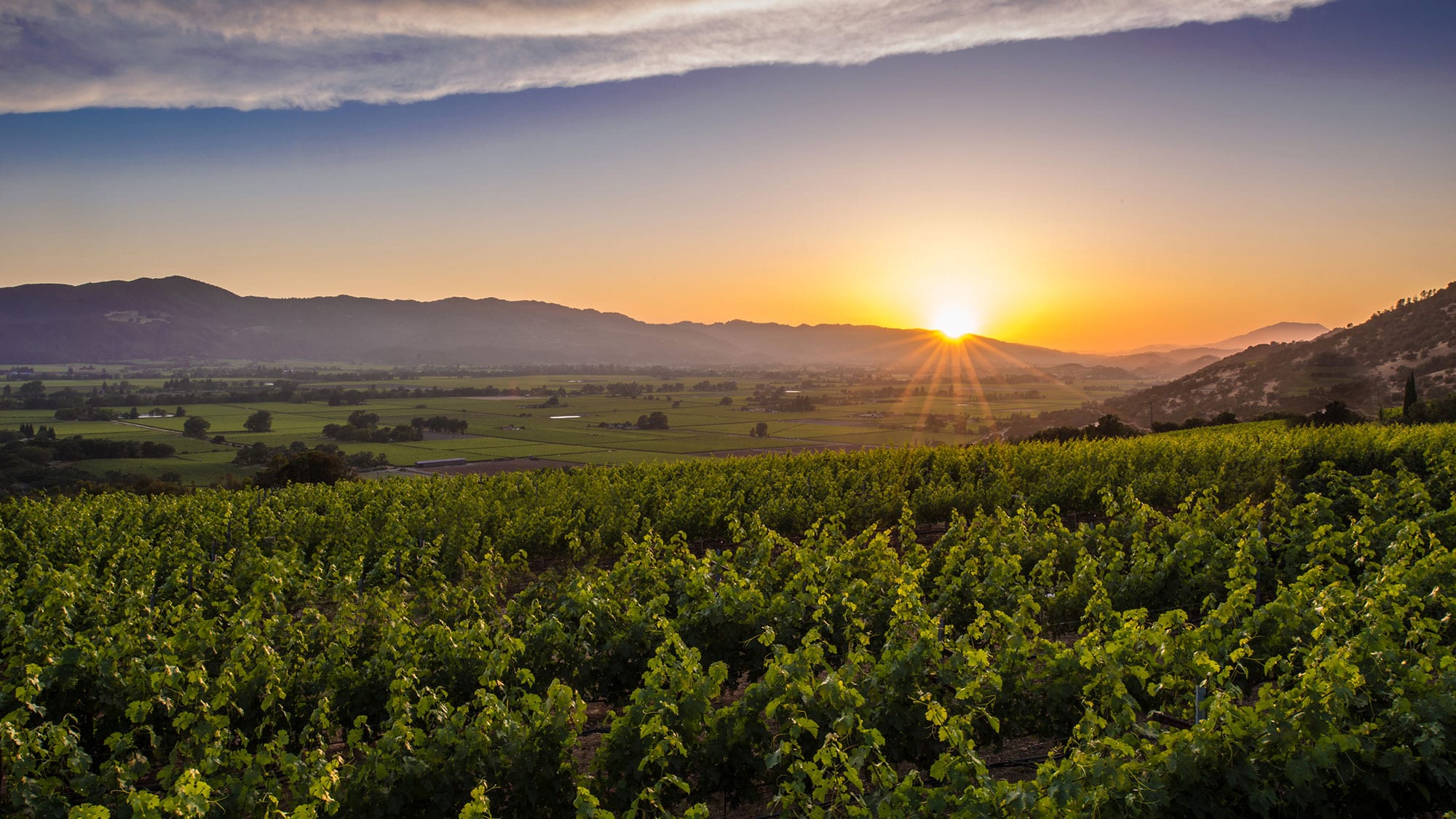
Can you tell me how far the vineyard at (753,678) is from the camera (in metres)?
5.38

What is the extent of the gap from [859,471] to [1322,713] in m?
15.1

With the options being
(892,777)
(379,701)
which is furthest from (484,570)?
(892,777)

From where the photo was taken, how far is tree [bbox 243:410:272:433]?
76.9m

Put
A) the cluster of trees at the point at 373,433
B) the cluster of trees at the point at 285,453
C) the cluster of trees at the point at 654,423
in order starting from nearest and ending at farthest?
1. the cluster of trees at the point at 285,453
2. the cluster of trees at the point at 373,433
3. the cluster of trees at the point at 654,423

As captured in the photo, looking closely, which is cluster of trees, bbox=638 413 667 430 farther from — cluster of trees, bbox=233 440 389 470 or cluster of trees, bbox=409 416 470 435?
cluster of trees, bbox=233 440 389 470

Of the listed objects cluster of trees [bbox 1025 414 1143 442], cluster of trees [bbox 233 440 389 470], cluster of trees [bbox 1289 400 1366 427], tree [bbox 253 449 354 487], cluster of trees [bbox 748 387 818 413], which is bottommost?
cluster of trees [bbox 233 440 389 470]

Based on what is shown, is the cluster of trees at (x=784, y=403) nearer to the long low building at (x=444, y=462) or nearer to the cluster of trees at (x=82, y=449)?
the long low building at (x=444, y=462)

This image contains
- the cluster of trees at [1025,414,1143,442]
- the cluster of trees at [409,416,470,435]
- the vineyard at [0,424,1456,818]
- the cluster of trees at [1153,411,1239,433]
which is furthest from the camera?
the cluster of trees at [409,416,470,435]

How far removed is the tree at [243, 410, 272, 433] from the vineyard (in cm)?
7033

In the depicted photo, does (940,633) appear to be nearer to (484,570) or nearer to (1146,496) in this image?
(484,570)

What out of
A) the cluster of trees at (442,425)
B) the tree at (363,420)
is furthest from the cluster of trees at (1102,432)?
the tree at (363,420)

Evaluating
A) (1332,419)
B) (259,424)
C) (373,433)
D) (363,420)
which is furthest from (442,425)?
(1332,419)

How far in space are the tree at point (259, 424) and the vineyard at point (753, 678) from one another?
70.3m

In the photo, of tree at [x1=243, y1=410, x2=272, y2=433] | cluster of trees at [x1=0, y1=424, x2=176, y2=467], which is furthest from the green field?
cluster of trees at [x1=0, y1=424, x2=176, y2=467]
